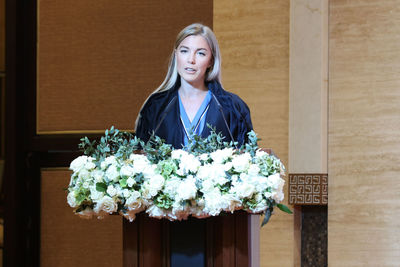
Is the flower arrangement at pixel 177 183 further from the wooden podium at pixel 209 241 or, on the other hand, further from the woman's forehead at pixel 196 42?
the woman's forehead at pixel 196 42

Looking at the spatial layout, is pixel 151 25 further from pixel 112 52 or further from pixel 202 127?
pixel 202 127

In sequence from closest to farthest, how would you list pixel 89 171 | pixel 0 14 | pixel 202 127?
pixel 89 171
pixel 202 127
pixel 0 14

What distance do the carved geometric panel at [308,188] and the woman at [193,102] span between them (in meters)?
0.91

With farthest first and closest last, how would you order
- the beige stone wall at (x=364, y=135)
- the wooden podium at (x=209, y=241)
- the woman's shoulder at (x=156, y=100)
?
the beige stone wall at (x=364, y=135)
the woman's shoulder at (x=156, y=100)
the wooden podium at (x=209, y=241)

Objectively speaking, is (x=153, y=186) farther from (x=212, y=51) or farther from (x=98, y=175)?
(x=212, y=51)

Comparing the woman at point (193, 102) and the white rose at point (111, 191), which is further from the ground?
the woman at point (193, 102)

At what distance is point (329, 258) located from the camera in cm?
421

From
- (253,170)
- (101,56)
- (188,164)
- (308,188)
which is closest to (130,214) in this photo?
(188,164)

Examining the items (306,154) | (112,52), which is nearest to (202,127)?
(306,154)

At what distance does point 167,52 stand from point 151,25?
0.26 meters

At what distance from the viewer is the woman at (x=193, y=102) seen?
3393mm

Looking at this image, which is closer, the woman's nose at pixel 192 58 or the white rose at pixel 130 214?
the white rose at pixel 130 214

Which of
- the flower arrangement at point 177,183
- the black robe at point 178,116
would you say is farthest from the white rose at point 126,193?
the black robe at point 178,116

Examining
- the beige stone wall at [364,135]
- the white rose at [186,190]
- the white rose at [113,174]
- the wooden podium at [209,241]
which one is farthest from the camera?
the beige stone wall at [364,135]
